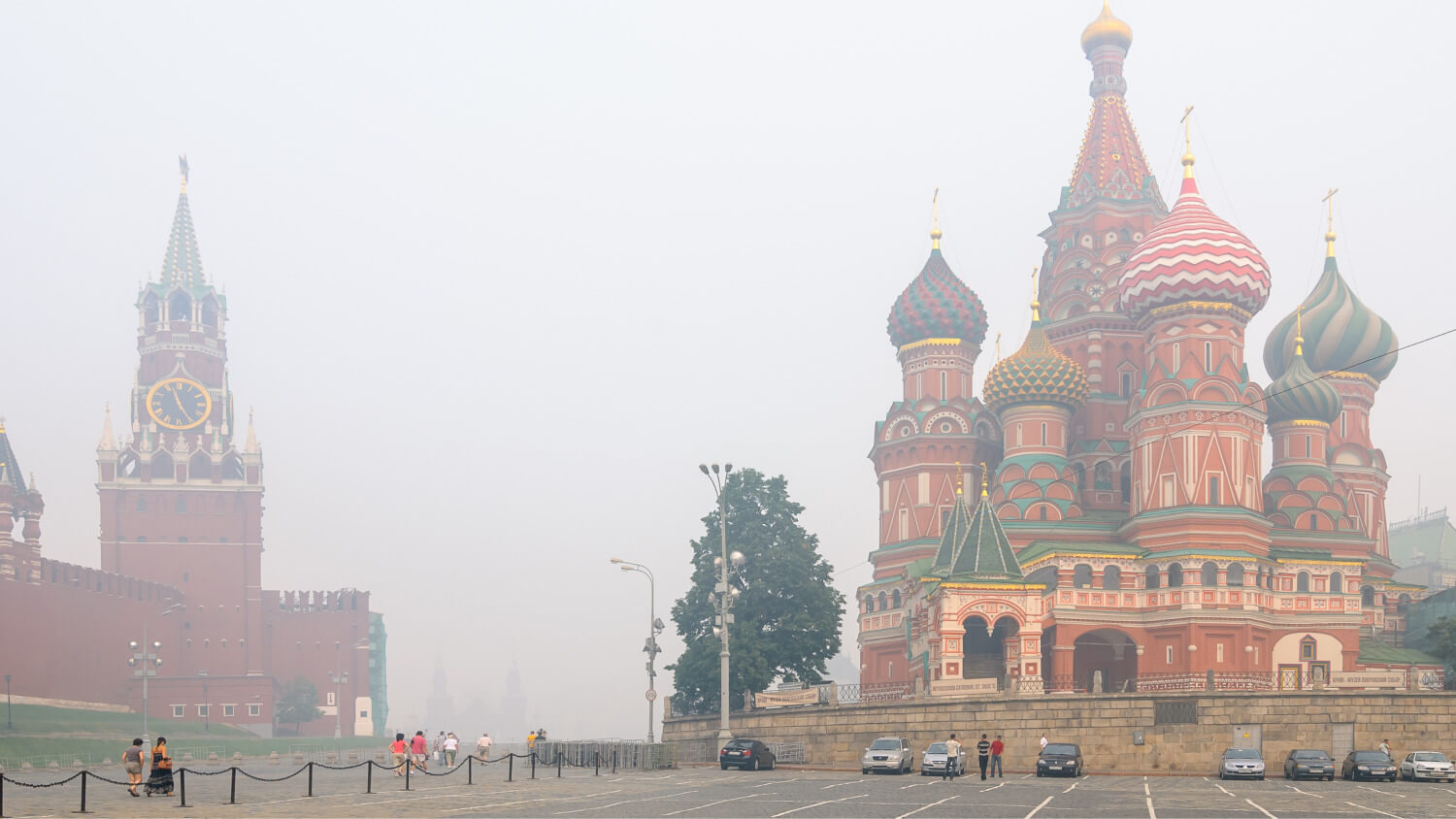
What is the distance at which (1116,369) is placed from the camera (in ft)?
231

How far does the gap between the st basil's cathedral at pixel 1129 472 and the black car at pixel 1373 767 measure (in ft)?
24.9

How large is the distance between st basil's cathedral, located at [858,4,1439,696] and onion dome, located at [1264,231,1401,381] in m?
0.10

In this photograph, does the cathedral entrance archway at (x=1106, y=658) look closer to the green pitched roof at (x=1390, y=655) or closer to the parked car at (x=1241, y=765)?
the green pitched roof at (x=1390, y=655)

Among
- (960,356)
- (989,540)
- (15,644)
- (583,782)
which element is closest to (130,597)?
(15,644)

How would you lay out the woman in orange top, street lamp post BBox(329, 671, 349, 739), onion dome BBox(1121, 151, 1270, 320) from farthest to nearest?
1. street lamp post BBox(329, 671, 349, 739)
2. onion dome BBox(1121, 151, 1270, 320)
3. the woman in orange top

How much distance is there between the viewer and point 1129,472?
67812 mm

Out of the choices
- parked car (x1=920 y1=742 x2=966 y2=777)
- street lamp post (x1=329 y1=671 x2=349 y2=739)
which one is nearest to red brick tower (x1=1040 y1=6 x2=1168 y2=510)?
parked car (x1=920 y1=742 x2=966 y2=777)

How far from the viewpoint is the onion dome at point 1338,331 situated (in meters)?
70.9

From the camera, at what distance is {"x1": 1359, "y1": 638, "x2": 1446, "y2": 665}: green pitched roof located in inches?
2397

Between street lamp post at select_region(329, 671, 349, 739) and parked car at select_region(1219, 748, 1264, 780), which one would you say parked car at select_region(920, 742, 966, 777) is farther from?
street lamp post at select_region(329, 671, 349, 739)

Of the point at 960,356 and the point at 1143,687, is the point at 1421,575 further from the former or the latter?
the point at 1143,687

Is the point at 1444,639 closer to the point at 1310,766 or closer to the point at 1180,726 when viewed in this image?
the point at 1180,726

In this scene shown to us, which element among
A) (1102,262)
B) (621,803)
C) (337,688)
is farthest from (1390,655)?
(337,688)

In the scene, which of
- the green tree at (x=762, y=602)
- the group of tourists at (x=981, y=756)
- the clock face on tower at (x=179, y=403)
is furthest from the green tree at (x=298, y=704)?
the group of tourists at (x=981, y=756)
